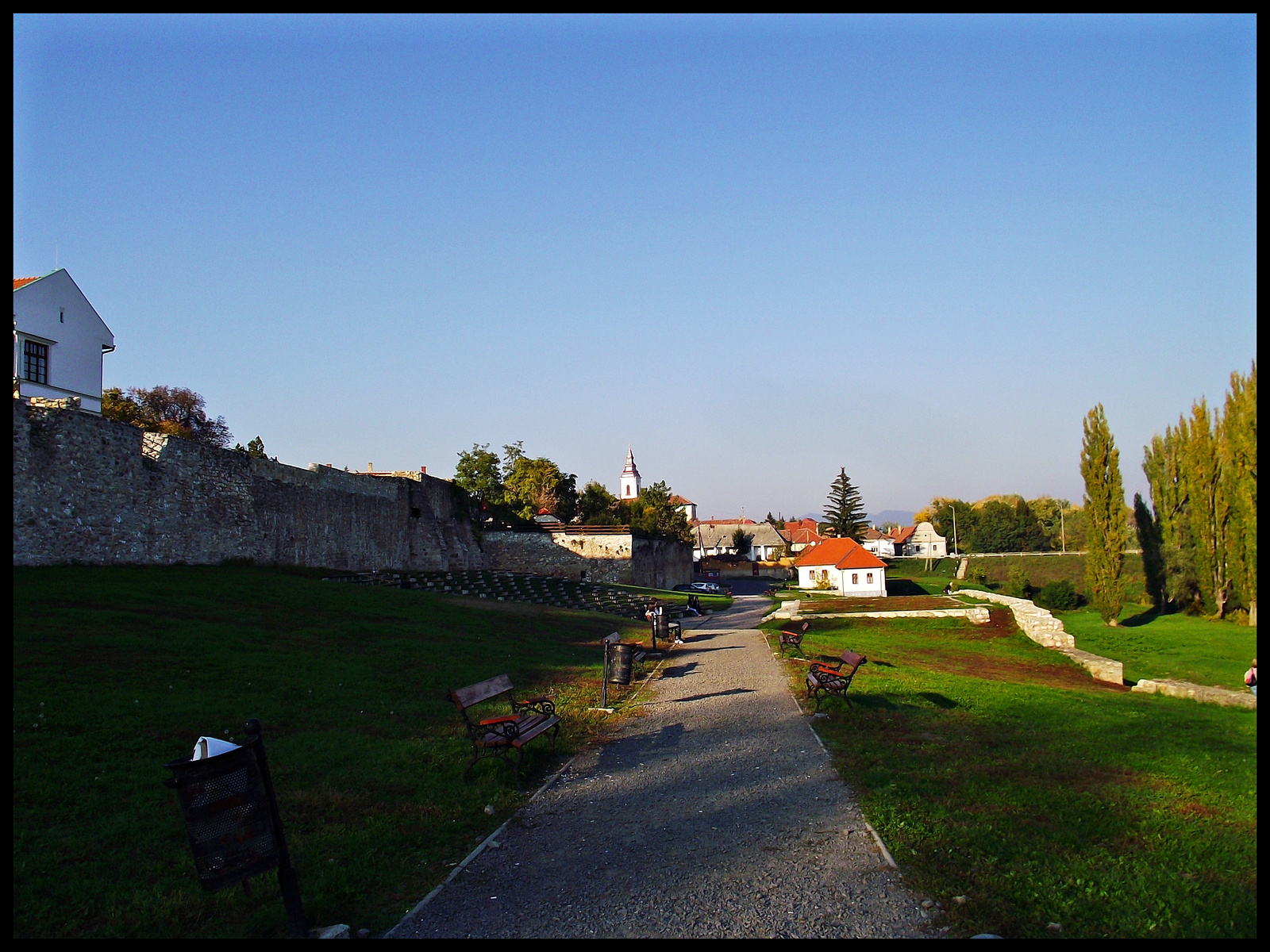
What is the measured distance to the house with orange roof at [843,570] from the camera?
48.0 metres

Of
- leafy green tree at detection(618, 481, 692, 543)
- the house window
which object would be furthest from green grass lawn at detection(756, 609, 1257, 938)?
leafy green tree at detection(618, 481, 692, 543)

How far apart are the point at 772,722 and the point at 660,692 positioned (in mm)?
2921

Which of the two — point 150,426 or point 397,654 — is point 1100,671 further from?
point 150,426

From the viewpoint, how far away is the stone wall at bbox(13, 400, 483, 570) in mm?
18203

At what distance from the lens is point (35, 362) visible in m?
26.5

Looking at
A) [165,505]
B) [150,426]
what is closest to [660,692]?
[165,505]

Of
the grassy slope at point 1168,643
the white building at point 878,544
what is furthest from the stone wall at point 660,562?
the white building at point 878,544

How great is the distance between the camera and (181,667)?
1042cm

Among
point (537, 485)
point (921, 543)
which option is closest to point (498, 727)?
point (537, 485)

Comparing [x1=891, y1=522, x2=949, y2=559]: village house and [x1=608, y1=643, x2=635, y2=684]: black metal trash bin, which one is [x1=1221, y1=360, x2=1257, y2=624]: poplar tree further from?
[x1=891, y1=522, x2=949, y2=559]: village house

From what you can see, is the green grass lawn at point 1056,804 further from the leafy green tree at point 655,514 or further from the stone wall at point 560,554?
the leafy green tree at point 655,514

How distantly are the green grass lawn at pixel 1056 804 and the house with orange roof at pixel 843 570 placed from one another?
3520 centimetres

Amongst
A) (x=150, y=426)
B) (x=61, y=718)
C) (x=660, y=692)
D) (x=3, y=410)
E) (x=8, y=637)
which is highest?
(x=150, y=426)

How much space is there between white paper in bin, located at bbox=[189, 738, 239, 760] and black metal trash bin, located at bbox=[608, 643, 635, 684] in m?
7.68
